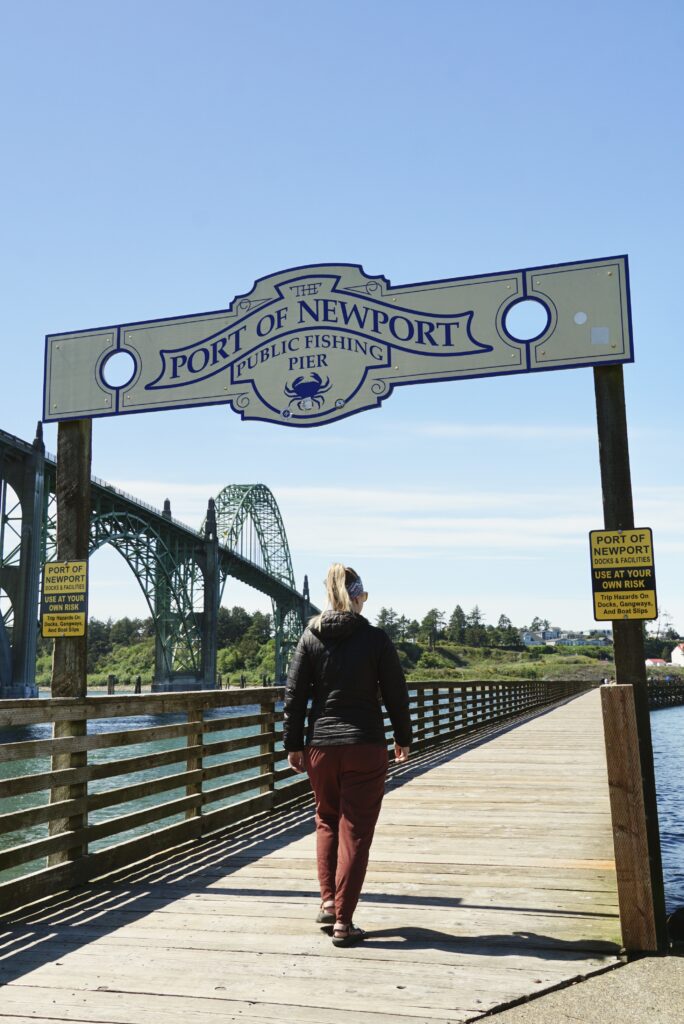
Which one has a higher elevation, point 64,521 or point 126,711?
point 64,521

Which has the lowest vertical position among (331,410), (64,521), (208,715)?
(208,715)

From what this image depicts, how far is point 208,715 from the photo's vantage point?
1850 inches

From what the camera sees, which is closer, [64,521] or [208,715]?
[64,521]

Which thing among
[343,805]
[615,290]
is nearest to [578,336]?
[615,290]

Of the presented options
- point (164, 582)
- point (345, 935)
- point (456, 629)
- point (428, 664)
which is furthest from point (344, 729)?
point (456, 629)

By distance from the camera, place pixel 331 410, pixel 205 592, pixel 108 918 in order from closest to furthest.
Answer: pixel 108 918 < pixel 331 410 < pixel 205 592

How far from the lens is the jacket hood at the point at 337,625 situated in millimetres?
3910

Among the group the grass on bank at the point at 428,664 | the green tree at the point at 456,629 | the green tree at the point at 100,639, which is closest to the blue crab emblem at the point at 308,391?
the grass on bank at the point at 428,664

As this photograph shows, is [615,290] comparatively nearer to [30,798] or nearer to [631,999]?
[631,999]

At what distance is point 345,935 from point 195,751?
2687 millimetres

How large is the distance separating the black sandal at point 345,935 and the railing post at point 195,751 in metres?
2.56

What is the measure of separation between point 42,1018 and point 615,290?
160 inches

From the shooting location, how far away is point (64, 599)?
550 centimetres

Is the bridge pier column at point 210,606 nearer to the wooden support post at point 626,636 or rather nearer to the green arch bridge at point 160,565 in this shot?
the green arch bridge at point 160,565
